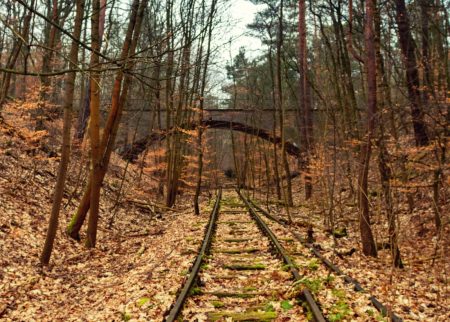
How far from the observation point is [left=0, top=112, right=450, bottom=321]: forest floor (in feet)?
19.8

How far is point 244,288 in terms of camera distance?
649 cm

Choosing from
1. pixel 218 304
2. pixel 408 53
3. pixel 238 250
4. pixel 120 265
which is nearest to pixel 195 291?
pixel 218 304

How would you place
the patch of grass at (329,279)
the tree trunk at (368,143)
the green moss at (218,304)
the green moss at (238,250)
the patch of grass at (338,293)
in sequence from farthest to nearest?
the green moss at (238,250) → the tree trunk at (368,143) → the patch of grass at (329,279) → the patch of grass at (338,293) → the green moss at (218,304)

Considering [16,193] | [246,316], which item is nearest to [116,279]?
[246,316]

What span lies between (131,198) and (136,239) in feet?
23.4

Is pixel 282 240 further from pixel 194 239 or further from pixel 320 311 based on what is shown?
pixel 320 311

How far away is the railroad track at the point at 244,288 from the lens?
17.5 ft

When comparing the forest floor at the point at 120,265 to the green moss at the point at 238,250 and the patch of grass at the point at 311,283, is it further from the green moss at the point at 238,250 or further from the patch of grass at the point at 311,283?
the patch of grass at the point at 311,283


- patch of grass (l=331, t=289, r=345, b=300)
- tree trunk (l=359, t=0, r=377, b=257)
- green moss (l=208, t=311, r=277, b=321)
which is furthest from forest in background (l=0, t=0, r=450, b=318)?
green moss (l=208, t=311, r=277, b=321)

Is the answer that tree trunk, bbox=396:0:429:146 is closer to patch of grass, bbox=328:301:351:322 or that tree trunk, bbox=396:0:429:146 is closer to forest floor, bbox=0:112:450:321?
forest floor, bbox=0:112:450:321

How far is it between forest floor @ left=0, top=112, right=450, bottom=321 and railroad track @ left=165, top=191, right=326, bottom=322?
338 mm

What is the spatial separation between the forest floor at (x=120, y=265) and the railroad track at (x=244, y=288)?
34 centimetres

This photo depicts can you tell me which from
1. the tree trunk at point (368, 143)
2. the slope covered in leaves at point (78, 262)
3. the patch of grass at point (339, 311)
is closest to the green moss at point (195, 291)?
the slope covered in leaves at point (78, 262)

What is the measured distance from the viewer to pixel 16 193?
12.5m
